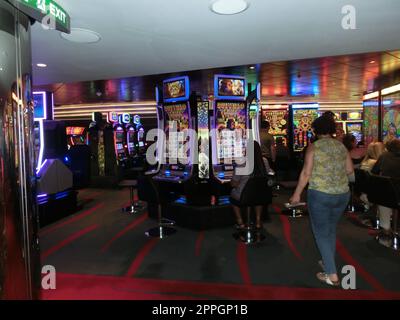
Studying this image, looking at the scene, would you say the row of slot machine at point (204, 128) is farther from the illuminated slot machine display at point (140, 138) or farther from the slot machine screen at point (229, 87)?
the illuminated slot machine display at point (140, 138)

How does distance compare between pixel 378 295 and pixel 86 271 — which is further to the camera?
pixel 86 271

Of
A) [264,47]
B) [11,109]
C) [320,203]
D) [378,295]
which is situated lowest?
[378,295]

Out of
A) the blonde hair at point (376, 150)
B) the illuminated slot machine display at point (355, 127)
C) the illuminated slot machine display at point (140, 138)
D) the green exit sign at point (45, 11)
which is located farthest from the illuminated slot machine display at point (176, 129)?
the illuminated slot machine display at point (355, 127)

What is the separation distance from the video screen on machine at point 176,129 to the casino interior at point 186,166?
24 mm

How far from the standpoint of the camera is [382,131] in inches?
261

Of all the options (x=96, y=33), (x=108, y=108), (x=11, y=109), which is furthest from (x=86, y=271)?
(x=108, y=108)

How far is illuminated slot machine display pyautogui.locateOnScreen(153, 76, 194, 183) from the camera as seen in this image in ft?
15.2

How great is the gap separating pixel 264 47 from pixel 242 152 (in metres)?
2.03

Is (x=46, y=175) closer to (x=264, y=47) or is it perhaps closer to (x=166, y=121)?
(x=166, y=121)

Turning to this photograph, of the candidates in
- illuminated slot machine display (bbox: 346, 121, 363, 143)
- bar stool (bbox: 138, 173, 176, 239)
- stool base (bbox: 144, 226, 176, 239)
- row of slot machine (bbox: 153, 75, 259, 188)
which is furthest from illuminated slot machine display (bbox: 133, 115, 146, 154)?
illuminated slot machine display (bbox: 346, 121, 363, 143)

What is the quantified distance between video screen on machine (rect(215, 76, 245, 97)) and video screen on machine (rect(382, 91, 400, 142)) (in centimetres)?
355

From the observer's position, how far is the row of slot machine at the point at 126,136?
8.44m

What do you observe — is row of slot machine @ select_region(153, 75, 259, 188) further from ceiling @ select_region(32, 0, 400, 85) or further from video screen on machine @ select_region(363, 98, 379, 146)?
video screen on machine @ select_region(363, 98, 379, 146)

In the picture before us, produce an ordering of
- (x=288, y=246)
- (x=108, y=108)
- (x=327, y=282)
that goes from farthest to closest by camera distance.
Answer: (x=108, y=108) → (x=288, y=246) → (x=327, y=282)
